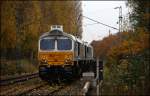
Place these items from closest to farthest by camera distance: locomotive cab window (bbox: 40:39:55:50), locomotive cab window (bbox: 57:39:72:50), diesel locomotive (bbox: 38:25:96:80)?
diesel locomotive (bbox: 38:25:96:80), locomotive cab window (bbox: 57:39:72:50), locomotive cab window (bbox: 40:39:55:50)

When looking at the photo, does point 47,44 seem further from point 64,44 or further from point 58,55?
point 58,55

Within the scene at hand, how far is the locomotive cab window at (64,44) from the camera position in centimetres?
2970

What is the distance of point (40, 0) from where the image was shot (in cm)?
5656

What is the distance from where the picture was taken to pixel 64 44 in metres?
30.0

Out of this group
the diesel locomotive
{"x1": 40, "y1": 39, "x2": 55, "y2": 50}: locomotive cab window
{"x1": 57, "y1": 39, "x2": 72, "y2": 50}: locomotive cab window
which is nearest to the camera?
the diesel locomotive

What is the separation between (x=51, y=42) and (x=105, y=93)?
1455 cm

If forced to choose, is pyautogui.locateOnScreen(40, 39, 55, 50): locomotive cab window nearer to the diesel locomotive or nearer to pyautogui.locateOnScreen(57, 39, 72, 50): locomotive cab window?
the diesel locomotive

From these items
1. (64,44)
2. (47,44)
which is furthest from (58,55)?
(47,44)

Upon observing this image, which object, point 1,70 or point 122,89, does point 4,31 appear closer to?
point 1,70

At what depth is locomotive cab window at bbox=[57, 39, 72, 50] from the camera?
29.7 metres

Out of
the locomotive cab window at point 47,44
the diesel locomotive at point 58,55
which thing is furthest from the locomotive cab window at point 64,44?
the locomotive cab window at point 47,44

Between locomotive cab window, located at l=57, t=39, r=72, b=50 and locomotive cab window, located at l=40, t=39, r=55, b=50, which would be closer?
locomotive cab window, located at l=57, t=39, r=72, b=50

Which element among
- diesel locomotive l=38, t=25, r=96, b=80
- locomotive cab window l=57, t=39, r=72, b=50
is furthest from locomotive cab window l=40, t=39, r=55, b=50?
locomotive cab window l=57, t=39, r=72, b=50

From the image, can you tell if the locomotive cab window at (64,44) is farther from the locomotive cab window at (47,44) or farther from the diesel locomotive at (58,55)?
the locomotive cab window at (47,44)
